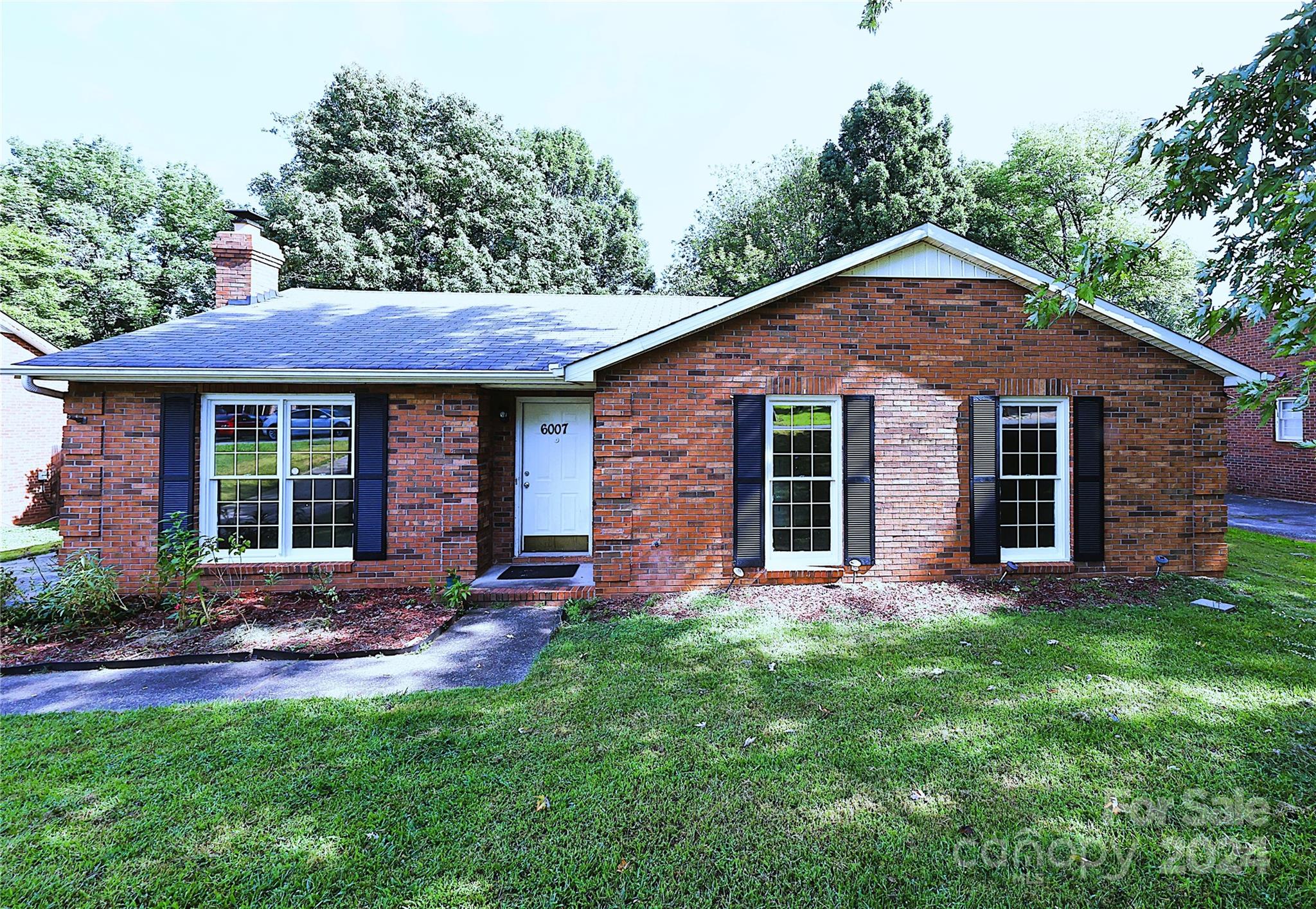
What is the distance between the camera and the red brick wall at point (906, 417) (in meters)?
6.52

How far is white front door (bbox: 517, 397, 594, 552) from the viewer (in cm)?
785

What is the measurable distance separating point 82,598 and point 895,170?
940 inches

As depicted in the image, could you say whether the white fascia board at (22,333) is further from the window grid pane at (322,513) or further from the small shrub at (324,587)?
the small shrub at (324,587)

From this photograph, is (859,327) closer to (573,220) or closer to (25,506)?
(25,506)

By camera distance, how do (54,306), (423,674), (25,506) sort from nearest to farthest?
(423,674), (25,506), (54,306)

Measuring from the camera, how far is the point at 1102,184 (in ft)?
70.6

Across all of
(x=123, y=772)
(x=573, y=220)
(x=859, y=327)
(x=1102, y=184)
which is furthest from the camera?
(x=573, y=220)

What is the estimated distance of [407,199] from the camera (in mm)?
20906

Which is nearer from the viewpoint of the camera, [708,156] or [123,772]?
[123,772]

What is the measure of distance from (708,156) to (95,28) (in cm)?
2181

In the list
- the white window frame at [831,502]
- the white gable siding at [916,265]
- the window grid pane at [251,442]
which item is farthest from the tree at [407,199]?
the white gable siding at [916,265]

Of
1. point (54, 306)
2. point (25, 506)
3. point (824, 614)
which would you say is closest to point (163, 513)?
point (824, 614)

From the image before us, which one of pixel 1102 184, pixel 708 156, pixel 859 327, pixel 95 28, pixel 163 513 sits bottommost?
pixel 163 513

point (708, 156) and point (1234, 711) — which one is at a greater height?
point (708, 156)
